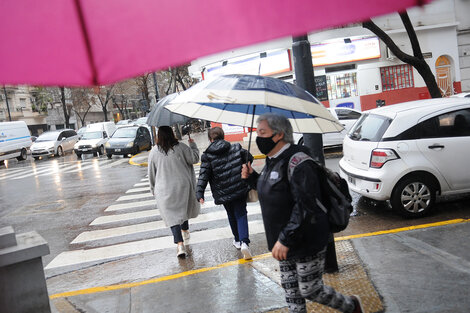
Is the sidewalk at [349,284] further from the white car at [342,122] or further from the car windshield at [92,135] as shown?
the car windshield at [92,135]

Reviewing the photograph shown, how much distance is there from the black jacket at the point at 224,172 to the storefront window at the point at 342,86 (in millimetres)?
16395

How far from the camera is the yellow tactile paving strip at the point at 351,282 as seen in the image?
3.71m

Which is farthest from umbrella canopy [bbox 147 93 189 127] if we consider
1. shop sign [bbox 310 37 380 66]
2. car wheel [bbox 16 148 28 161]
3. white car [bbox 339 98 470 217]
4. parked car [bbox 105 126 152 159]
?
car wheel [bbox 16 148 28 161]

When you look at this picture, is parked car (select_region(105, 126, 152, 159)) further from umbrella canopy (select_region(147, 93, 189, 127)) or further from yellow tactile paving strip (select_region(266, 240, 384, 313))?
yellow tactile paving strip (select_region(266, 240, 384, 313))

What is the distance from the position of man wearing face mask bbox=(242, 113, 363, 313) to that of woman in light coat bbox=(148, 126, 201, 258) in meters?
2.61

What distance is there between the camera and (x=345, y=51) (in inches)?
795

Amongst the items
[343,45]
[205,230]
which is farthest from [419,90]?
[205,230]

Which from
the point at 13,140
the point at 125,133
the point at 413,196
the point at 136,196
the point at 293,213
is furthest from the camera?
the point at 13,140

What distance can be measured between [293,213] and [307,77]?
203 centimetres

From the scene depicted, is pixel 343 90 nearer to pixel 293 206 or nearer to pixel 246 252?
pixel 246 252

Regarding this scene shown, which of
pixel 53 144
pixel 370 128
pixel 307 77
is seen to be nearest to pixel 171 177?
pixel 307 77

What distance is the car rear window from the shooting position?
6336 millimetres

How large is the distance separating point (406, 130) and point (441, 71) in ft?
56.3

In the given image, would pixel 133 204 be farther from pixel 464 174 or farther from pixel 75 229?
pixel 464 174
